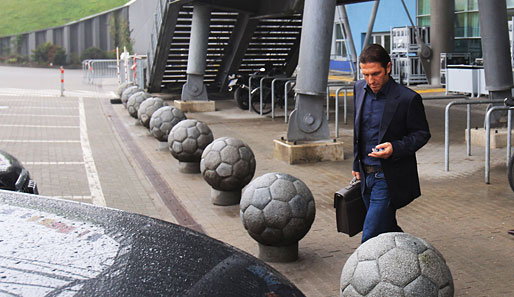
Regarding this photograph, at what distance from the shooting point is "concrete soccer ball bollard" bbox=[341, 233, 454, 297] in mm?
3715

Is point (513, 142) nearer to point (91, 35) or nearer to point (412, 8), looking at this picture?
point (412, 8)

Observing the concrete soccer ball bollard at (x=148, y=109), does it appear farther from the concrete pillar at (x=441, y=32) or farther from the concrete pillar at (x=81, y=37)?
the concrete pillar at (x=81, y=37)

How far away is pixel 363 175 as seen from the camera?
5277mm

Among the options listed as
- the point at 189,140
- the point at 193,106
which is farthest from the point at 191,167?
the point at 193,106

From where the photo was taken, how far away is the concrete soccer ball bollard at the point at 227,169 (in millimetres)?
8562

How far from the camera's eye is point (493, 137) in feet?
38.7

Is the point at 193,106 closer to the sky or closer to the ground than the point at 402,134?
closer to the sky

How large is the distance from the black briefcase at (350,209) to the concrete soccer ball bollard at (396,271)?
1309mm

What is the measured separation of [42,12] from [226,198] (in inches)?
2675

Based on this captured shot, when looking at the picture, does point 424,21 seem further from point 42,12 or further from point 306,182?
point 42,12

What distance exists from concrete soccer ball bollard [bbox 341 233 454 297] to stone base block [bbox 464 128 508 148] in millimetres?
8489

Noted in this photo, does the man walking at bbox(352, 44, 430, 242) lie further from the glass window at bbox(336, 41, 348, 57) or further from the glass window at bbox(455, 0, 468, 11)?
the glass window at bbox(336, 41, 348, 57)

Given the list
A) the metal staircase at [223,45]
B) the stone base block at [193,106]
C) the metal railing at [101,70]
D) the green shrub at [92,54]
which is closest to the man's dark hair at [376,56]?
the stone base block at [193,106]

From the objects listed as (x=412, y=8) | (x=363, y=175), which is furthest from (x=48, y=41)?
(x=363, y=175)
